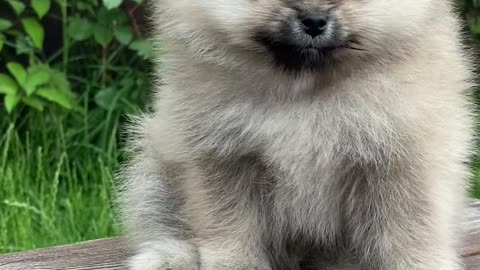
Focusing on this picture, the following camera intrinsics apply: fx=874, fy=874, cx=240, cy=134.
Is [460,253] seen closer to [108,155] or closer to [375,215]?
[375,215]

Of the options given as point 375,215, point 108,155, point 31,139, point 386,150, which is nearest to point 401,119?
point 386,150

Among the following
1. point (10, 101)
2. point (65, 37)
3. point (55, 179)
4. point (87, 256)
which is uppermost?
point (65, 37)

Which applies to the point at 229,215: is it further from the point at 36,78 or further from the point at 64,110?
the point at 64,110

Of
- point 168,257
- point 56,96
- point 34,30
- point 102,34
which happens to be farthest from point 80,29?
point 168,257

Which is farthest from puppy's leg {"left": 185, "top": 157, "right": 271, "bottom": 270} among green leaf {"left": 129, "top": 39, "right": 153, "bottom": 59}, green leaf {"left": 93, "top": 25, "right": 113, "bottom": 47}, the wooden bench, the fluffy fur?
green leaf {"left": 93, "top": 25, "right": 113, "bottom": 47}

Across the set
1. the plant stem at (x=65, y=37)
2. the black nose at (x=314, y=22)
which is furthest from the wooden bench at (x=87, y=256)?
the plant stem at (x=65, y=37)

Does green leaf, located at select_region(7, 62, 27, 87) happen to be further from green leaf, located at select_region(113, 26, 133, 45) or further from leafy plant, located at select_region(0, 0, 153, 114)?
green leaf, located at select_region(113, 26, 133, 45)
